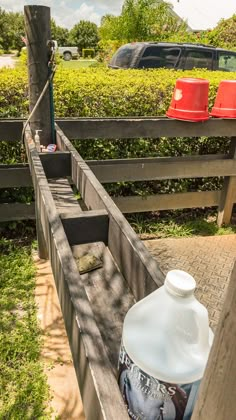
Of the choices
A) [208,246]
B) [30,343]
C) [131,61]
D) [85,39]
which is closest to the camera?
[30,343]

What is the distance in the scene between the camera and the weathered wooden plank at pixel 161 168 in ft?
14.1

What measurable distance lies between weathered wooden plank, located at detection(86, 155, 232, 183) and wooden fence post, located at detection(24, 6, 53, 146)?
1076mm

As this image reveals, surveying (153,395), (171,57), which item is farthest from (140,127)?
(171,57)

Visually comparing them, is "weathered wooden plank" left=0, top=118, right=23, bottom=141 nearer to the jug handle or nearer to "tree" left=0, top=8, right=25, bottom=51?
the jug handle

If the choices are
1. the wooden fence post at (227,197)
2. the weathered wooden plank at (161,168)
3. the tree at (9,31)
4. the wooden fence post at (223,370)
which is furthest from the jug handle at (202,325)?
the tree at (9,31)

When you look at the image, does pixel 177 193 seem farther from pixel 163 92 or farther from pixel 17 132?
pixel 17 132

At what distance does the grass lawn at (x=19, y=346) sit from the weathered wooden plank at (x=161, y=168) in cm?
141

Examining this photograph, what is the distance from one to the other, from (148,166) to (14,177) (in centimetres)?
167

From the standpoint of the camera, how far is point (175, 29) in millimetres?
27812

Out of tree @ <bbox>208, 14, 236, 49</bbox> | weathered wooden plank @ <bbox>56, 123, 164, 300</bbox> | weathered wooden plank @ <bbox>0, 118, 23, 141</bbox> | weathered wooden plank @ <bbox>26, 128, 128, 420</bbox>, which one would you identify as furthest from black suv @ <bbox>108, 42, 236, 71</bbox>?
tree @ <bbox>208, 14, 236, 49</bbox>

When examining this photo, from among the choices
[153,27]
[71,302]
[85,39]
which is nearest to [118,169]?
[71,302]

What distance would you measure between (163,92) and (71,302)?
4173mm

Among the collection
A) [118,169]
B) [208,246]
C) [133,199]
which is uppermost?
[118,169]

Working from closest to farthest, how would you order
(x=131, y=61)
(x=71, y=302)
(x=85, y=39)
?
1. (x=71, y=302)
2. (x=131, y=61)
3. (x=85, y=39)
